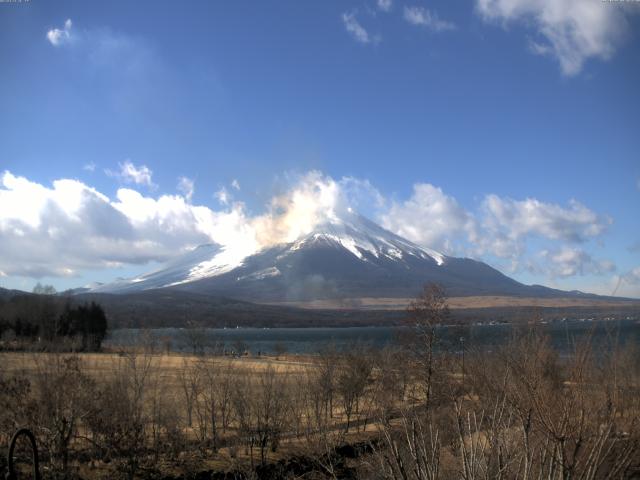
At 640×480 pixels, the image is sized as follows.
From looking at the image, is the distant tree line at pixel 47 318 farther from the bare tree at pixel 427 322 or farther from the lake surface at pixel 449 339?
the bare tree at pixel 427 322

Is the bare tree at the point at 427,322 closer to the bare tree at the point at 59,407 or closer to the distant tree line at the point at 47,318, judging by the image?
the bare tree at the point at 59,407

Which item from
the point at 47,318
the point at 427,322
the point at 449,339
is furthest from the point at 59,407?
the point at 47,318

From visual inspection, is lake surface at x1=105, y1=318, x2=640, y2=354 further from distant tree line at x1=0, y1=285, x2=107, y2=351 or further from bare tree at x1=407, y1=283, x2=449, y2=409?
distant tree line at x1=0, y1=285, x2=107, y2=351

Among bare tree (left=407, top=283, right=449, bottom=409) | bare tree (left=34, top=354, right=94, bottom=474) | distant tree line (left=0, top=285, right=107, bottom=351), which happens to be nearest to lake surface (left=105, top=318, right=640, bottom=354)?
bare tree (left=407, top=283, right=449, bottom=409)

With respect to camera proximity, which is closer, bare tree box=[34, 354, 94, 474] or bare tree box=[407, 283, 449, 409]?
bare tree box=[34, 354, 94, 474]

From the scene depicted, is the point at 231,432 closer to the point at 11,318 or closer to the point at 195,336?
the point at 195,336

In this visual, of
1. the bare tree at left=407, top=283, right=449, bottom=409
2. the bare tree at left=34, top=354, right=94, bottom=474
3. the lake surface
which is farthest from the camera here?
the bare tree at left=407, top=283, right=449, bottom=409

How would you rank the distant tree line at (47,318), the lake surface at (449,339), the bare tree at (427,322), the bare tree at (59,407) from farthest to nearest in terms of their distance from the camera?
1. the distant tree line at (47,318)
2. the bare tree at (427,322)
3. the bare tree at (59,407)
4. the lake surface at (449,339)

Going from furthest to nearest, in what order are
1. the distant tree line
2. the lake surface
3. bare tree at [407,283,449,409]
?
the distant tree line
bare tree at [407,283,449,409]
the lake surface

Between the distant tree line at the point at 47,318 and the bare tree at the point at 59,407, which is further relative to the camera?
the distant tree line at the point at 47,318

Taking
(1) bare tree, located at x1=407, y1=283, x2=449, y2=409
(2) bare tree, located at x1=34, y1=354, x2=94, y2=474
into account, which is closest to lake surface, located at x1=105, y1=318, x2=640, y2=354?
(1) bare tree, located at x1=407, y1=283, x2=449, y2=409

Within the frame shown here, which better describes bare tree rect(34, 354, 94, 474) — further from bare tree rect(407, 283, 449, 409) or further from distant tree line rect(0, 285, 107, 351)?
distant tree line rect(0, 285, 107, 351)

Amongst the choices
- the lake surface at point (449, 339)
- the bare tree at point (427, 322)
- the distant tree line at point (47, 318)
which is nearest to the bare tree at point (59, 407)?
the lake surface at point (449, 339)

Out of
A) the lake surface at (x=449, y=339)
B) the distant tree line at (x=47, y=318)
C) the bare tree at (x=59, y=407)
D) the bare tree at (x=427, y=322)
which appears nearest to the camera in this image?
the lake surface at (x=449, y=339)
